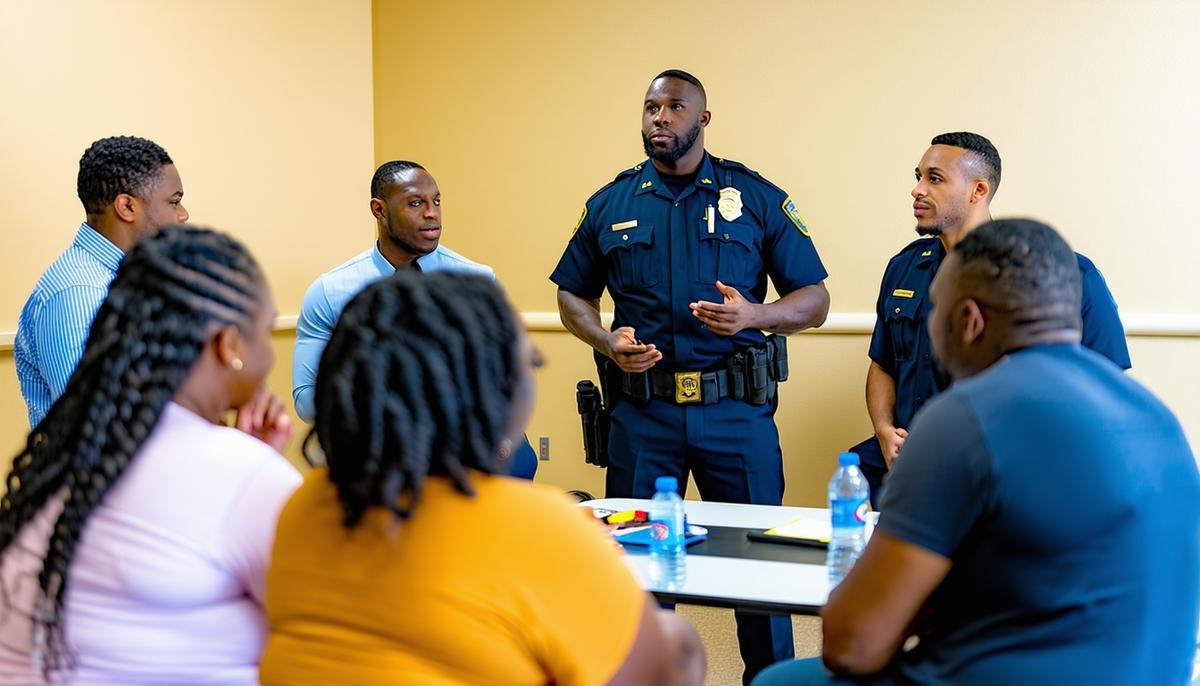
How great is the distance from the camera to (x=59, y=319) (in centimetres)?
257

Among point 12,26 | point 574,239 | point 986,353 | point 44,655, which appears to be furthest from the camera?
point 574,239

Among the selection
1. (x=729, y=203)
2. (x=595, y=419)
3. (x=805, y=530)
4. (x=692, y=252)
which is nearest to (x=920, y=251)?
(x=729, y=203)

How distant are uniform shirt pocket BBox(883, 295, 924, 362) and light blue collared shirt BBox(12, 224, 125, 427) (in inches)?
92.1

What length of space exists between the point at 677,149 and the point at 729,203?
0.24 m

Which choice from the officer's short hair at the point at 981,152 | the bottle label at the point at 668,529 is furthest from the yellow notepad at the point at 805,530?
the officer's short hair at the point at 981,152

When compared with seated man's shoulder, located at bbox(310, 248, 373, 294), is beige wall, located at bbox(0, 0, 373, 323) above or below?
above

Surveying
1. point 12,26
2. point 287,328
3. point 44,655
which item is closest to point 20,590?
point 44,655

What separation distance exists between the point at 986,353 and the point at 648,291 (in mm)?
1962

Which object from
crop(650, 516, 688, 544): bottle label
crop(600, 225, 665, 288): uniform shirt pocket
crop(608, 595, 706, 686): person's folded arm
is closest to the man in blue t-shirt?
crop(608, 595, 706, 686): person's folded arm

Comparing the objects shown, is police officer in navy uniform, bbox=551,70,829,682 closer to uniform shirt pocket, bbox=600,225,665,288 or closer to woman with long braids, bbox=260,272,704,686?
uniform shirt pocket, bbox=600,225,665,288

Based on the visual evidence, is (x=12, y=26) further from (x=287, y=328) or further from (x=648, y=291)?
(x=648, y=291)

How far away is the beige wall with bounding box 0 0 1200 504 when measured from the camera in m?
3.89

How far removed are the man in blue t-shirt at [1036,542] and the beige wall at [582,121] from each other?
109 inches

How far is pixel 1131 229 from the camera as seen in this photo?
4.00m
